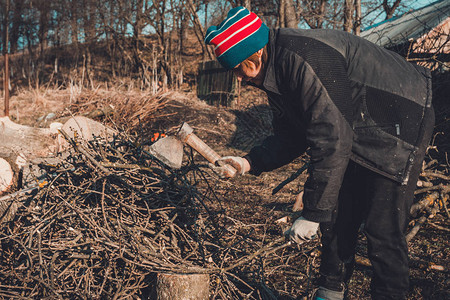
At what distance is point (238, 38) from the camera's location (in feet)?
5.58

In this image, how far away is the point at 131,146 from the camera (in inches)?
109

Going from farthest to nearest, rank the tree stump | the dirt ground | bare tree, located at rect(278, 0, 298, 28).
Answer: bare tree, located at rect(278, 0, 298, 28)
the dirt ground
the tree stump

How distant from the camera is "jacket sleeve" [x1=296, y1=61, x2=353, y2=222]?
154cm

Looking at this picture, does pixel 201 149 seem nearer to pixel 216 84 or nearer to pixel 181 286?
pixel 181 286

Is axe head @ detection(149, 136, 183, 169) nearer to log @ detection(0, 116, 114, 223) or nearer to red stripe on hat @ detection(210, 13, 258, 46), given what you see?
red stripe on hat @ detection(210, 13, 258, 46)

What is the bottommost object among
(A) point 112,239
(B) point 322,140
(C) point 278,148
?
(A) point 112,239

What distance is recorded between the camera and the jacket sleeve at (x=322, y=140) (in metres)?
1.54

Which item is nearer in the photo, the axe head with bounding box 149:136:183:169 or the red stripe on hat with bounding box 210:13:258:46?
the red stripe on hat with bounding box 210:13:258:46

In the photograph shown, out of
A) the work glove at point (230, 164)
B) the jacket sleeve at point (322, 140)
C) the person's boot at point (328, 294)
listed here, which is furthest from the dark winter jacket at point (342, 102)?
the person's boot at point (328, 294)

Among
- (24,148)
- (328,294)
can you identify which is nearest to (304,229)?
(328,294)

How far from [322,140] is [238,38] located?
644 millimetres

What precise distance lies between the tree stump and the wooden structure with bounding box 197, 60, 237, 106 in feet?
22.5

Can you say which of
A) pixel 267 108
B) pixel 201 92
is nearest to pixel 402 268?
pixel 267 108

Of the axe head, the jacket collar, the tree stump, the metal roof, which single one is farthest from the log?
the metal roof
